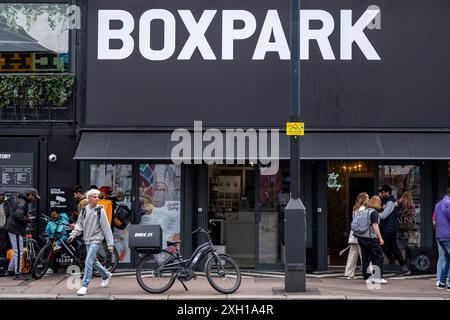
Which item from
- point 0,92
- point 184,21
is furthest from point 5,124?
point 184,21

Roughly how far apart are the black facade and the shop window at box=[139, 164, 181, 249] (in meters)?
0.02

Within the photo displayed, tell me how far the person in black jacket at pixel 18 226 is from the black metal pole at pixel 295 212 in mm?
5230

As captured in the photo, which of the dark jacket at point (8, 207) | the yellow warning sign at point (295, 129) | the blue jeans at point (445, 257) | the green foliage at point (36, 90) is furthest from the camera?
the green foliage at point (36, 90)

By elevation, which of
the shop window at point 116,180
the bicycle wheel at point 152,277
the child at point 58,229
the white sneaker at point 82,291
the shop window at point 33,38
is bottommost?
the white sneaker at point 82,291

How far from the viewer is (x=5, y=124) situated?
15.1 m

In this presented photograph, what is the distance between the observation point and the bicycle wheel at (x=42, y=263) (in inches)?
517

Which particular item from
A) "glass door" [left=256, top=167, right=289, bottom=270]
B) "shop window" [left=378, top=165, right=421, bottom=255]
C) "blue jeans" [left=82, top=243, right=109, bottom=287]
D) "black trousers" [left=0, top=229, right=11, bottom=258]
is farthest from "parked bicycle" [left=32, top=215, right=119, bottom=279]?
"shop window" [left=378, top=165, right=421, bottom=255]

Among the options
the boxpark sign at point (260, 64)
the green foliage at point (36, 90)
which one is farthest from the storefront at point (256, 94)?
the green foliage at point (36, 90)

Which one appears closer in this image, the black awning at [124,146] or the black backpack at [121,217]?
the black awning at [124,146]

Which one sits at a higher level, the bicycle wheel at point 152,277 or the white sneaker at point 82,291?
the bicycle wheel at point 152,277

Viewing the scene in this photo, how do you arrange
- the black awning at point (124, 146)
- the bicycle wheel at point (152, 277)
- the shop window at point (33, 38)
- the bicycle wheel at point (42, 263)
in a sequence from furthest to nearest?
1. the shop window at point (33, 38)
2. the black awning at point (124, 146)
3. the bicycle wheel at point (42, 263)
4. the bicycle wheel at point (152, 277)

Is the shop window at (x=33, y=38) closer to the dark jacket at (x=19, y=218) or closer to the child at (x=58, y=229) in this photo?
the dark jacket at (x=19, y=218)

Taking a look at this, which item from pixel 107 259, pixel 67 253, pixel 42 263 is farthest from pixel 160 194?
pixel 42 263

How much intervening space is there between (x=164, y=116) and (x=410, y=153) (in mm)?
5332
